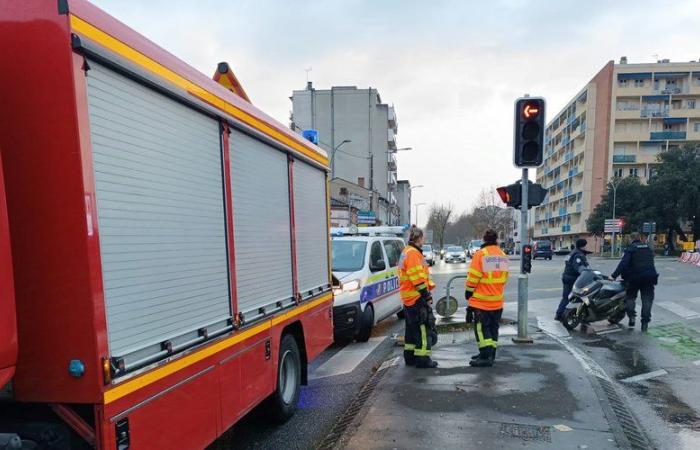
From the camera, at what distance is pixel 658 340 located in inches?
322

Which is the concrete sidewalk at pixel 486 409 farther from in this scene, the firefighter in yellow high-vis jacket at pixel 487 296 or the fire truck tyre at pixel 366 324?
the fire truck tyre at pixel 366 324

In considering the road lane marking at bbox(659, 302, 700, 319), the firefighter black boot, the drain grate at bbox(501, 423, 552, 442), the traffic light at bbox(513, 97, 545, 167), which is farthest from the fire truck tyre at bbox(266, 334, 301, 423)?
the road lane marking at bbox(659, 302, 700, 319)

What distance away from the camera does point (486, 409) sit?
453 cm

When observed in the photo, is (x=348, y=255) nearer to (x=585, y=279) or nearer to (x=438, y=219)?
(x=585, y=279)

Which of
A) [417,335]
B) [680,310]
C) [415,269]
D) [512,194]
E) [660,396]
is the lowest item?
[680,310]

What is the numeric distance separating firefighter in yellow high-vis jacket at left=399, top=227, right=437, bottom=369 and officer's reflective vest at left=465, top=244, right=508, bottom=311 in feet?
2.06

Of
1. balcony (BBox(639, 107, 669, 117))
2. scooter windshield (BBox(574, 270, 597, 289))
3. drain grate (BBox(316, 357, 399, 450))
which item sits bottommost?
drain grate (BBox(316, 357, 399, 450))

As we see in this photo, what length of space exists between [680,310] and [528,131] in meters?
7.17

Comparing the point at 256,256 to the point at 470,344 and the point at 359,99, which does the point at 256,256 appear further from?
the point at 359,99

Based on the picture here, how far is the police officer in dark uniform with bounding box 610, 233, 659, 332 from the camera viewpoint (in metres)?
8.93

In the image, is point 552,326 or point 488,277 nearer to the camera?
point 488,277

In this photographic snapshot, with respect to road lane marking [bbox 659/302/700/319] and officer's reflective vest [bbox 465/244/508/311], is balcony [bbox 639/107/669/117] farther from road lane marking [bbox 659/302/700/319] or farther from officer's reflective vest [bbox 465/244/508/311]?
officer's reflective vest [bbox 465/244/508/311]

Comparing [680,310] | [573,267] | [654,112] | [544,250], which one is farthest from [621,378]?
[654,112]

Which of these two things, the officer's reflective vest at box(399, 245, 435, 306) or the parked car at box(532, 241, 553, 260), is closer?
the officer's reflective vest at box(399, 245, 435, 306)
